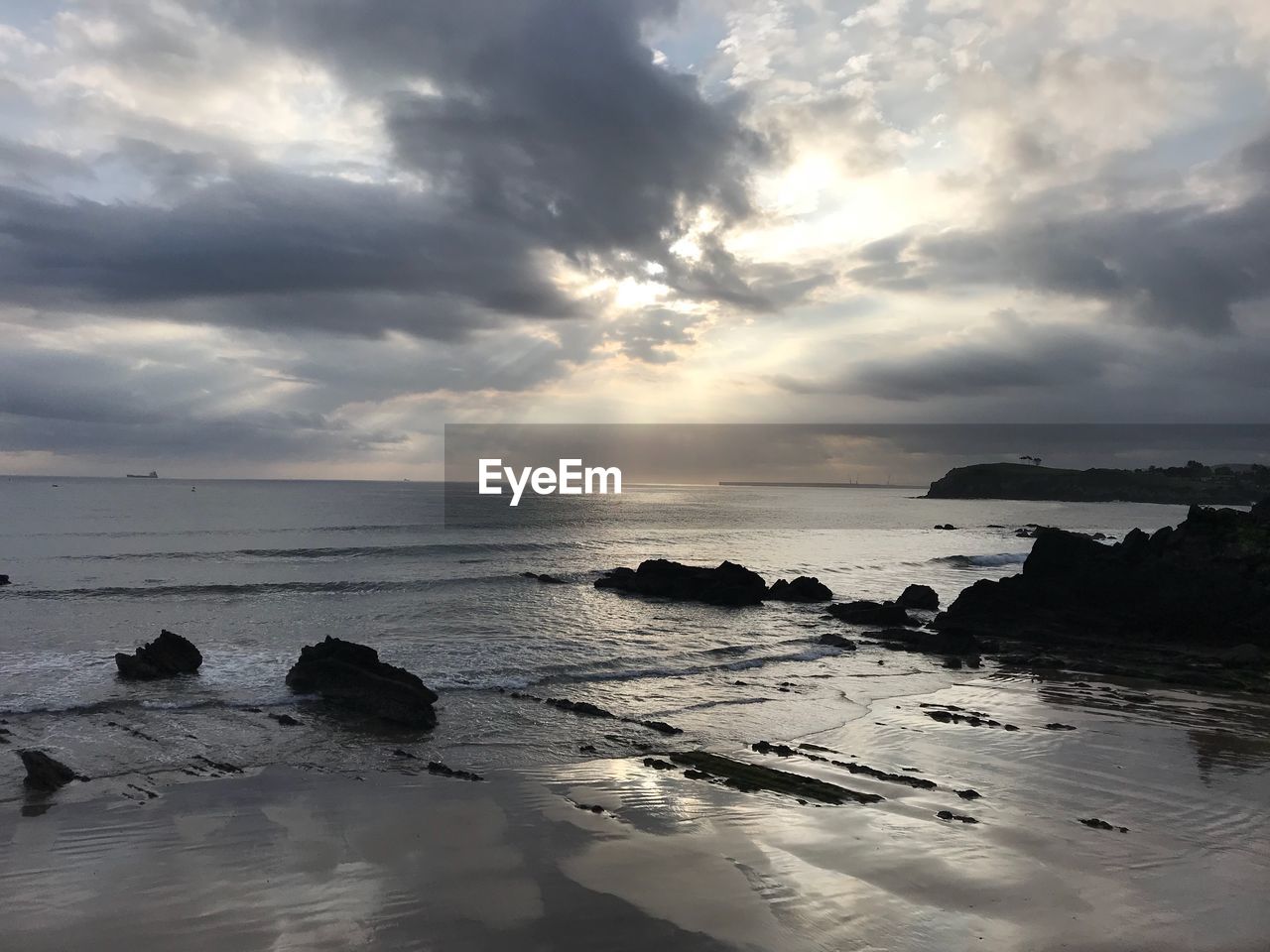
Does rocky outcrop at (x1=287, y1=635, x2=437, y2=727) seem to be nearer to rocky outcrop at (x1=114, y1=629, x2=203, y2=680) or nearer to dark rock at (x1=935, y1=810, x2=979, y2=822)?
rocky outcrop at (x1=114, y1=629, x2=203, y2=680)

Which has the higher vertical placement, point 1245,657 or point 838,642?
point 1245,657

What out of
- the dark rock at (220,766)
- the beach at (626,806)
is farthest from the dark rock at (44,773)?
the dark rock at (220,766)

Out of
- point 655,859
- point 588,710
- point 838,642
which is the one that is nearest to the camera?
point 655,859

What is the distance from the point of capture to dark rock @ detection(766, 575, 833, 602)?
4369 cm

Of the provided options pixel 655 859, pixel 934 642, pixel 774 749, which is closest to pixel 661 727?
pixel 774 749

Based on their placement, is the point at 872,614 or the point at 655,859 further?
the point at 872,614

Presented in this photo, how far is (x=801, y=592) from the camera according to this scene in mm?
43938

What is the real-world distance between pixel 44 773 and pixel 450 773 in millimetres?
7402

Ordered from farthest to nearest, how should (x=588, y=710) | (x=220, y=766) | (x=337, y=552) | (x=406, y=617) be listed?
1. (x=337, y=552)
2. (x=406, y=617)
3. (x=588, y=710)
4. (x=220, y=766)

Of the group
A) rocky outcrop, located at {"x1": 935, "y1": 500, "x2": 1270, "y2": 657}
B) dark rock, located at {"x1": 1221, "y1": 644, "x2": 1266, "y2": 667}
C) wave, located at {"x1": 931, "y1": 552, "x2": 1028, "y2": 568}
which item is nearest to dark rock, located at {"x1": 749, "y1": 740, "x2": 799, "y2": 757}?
rocky outcrop, located at {"x1": 935, "y1": 500, "x2": 1270, "y2": 657}

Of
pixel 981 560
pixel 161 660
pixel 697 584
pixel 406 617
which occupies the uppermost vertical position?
pixel 161 660

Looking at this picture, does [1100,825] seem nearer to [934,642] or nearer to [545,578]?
[934,642]

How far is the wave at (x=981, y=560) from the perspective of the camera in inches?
2613

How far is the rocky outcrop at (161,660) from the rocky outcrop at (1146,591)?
1121 inches
